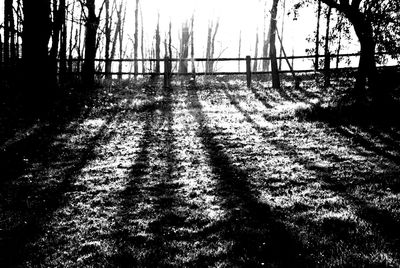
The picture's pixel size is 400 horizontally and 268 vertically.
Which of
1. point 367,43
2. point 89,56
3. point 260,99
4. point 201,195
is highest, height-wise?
point 89,56

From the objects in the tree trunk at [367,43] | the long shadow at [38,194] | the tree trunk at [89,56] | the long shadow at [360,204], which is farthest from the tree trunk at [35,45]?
the tree trunk at [367,43]

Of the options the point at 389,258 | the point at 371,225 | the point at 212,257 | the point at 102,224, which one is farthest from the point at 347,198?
the point at 102,224

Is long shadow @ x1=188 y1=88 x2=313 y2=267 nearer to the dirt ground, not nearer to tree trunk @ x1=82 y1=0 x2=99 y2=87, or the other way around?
the dirt ground

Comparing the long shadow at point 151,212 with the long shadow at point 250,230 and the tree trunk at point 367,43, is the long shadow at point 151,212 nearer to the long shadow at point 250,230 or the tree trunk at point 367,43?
the long shadow at point 250,230

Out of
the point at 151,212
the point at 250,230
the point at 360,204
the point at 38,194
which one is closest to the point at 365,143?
the point at 360,204

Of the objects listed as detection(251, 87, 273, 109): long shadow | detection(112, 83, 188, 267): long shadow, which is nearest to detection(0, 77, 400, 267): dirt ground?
detection(112, 83, 188, 267): long shadow

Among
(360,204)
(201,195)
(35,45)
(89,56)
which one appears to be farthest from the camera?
(89,56)

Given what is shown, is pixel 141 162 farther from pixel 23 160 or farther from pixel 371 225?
pixel 371 225

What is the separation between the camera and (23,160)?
724cm

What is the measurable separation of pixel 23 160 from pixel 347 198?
6.37m

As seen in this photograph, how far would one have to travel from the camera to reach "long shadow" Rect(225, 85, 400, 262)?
3.71 meters

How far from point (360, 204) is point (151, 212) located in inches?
113

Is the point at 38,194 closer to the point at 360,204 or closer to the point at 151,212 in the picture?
the point at 151,212

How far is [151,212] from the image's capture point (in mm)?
4801
